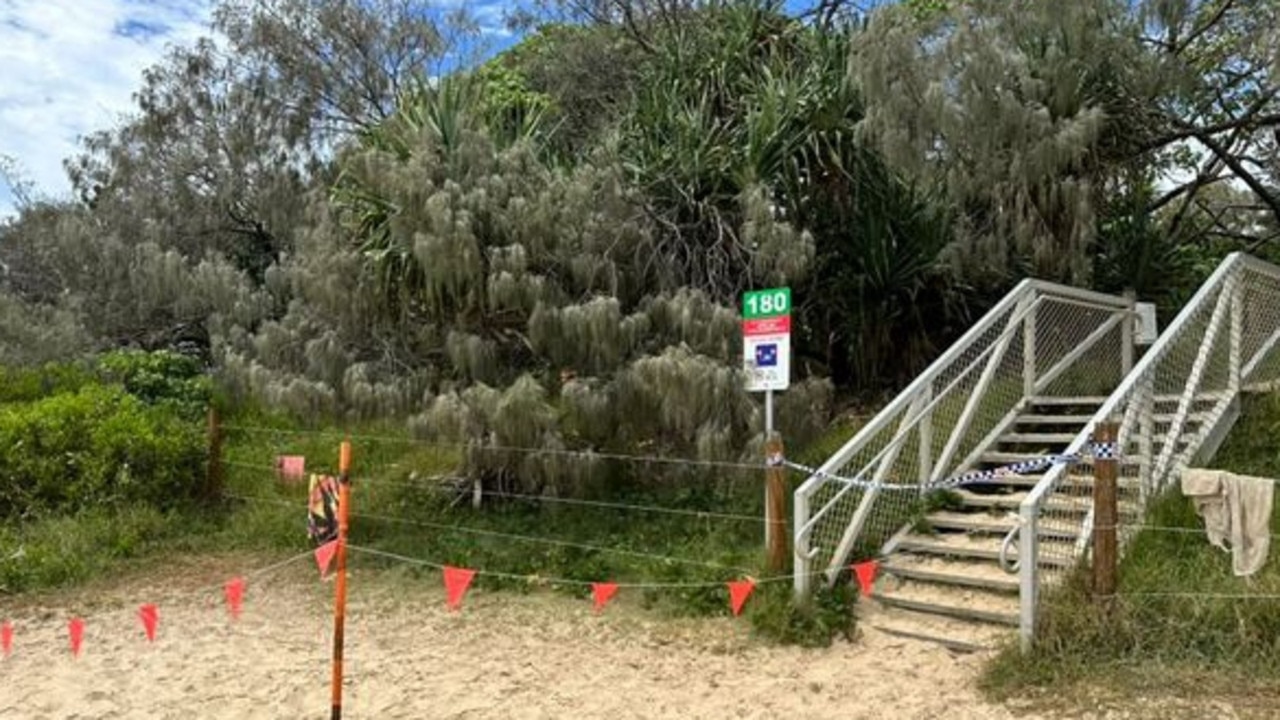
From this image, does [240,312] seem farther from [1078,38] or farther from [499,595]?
[1078,38]

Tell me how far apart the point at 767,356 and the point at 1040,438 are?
103 inches

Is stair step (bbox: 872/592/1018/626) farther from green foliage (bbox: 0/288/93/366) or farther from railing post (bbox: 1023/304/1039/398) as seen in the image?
green foliage (bbox: 0/288/93/366)

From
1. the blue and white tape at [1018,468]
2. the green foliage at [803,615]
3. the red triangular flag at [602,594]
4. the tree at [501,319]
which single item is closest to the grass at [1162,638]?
the blue and white tape at [1018,468]

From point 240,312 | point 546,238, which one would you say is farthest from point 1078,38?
point 240,312

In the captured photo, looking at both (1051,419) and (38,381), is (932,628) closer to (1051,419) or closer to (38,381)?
(1051,419)

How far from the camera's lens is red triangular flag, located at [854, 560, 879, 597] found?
6.61m

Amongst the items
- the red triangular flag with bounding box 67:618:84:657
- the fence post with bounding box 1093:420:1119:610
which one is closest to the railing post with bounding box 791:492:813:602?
the fence post with bounding box 1093:420:1119:610

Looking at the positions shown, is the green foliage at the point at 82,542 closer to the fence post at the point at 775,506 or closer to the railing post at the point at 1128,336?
the fence post at the point at 775,506

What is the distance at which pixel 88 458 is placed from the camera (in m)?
9.85

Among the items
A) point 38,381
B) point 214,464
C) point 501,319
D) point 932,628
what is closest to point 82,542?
point 214,464

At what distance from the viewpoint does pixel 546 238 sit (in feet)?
28.1

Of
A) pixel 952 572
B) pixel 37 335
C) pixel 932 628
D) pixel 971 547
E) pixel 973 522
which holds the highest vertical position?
pixel 37 335

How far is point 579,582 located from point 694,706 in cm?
228

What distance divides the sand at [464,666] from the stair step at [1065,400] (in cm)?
326
